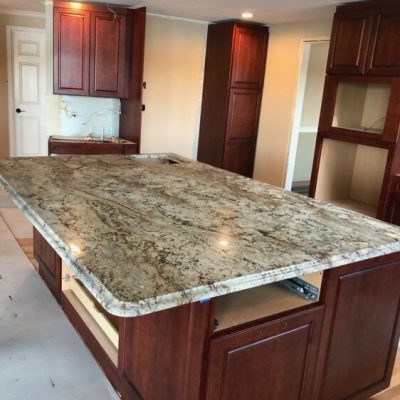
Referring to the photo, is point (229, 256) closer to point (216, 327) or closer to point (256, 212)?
point (216, 327)

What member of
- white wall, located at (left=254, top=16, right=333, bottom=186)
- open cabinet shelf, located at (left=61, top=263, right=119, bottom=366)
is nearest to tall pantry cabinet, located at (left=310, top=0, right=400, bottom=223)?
white wall, located at (left=254, top=16, right=333, bottom=186)

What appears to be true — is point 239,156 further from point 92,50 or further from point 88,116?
point 92,50

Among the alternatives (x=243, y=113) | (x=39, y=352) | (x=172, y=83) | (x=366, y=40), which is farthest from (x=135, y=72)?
(x=39, y=352)

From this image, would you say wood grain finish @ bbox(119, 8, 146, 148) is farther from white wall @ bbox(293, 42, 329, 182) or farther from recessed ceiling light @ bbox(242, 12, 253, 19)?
white wall @ bbox(293, 42, 329, 182)

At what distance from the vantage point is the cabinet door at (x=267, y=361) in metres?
1.35

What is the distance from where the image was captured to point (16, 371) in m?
2.20

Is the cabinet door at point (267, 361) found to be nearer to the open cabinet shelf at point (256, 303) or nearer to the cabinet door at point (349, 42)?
the open cabinet shelf at point (256, 303)

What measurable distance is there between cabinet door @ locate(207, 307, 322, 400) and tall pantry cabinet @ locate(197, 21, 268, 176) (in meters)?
3.83

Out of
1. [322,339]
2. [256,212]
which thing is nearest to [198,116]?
[256,212]

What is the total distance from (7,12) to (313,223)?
5.91m

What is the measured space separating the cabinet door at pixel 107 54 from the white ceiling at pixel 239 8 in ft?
0.67

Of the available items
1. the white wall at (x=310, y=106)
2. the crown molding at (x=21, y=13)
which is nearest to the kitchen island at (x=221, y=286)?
the white wall at (x=310, y=106)

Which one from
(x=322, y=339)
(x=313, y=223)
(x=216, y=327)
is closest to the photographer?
(x=216, y=327)

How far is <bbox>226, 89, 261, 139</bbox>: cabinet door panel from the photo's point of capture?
516 centimetres
